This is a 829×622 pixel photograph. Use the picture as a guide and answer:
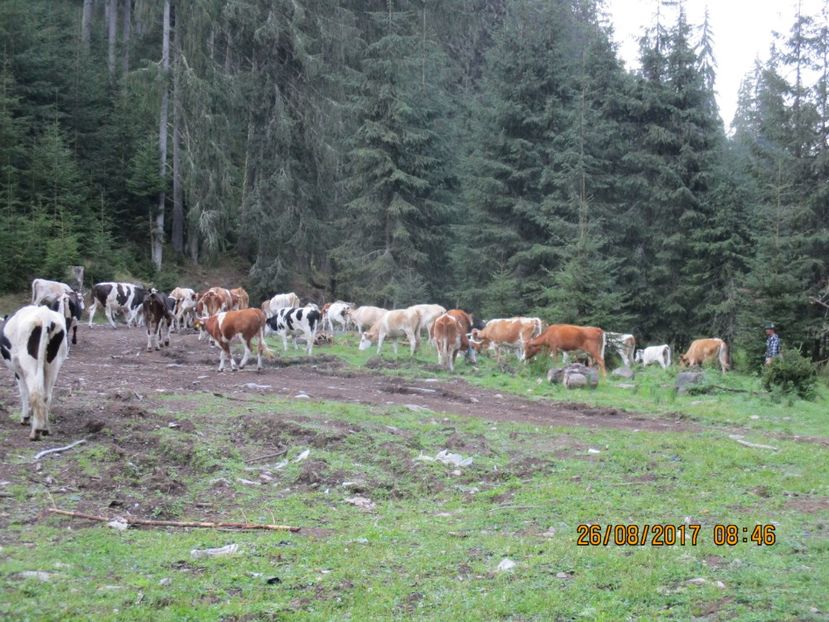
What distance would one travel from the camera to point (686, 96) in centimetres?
3766

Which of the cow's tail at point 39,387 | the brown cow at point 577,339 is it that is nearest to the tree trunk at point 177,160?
the brown cow at point 577,339

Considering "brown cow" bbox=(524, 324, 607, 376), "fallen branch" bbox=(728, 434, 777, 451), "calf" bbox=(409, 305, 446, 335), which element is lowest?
"fallen branch" bbox=(728, 434, 777, 451)

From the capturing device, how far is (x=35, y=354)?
9789mm

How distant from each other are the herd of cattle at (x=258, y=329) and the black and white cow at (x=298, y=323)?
0.03 m

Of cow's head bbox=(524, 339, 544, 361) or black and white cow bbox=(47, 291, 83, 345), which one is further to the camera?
cow's head bbox=(524, 339, 544, 361)

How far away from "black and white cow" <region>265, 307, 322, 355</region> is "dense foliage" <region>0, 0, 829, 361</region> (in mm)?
10168

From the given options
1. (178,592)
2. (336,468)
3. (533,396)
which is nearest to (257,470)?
(336,468)

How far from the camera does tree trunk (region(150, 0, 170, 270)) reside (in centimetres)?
3844

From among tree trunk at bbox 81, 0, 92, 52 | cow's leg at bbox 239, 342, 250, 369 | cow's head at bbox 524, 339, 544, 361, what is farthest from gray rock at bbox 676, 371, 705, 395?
tree trunk at bbox 81, 0, 92, 52

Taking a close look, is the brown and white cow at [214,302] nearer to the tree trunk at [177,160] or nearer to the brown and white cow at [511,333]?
the brown and white cow at [511,333]

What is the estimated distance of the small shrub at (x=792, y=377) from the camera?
17.3 m

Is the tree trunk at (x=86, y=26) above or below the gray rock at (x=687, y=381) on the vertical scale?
above

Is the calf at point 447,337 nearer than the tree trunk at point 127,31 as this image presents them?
Yes
